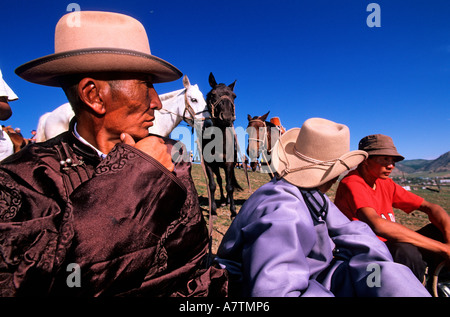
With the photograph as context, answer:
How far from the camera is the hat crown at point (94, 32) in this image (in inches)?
52.4

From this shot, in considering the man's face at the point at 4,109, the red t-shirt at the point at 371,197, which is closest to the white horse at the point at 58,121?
the man's face at the point at 4,109

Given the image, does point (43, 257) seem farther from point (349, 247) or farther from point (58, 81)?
point (349, 247)

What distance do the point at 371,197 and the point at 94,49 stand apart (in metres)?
3.44

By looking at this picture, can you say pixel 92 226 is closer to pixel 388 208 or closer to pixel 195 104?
pixel 388 208

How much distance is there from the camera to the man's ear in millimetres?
1332

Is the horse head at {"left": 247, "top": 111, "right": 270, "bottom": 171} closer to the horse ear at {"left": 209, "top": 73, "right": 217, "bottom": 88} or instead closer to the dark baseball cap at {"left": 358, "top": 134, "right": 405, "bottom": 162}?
the horse ear at {"left": 209, "top": 73, "right": 217, "bottom": 88}

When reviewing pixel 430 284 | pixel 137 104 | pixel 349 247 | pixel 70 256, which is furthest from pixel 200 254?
pixel 430 284

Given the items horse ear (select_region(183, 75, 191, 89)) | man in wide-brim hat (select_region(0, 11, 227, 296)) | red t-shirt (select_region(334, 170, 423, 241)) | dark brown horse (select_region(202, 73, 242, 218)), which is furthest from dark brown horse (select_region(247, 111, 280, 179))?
man in wide-brim hat (select_region(0, 11, 227, 296))

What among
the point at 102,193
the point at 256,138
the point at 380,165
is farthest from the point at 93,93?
the point at 256,138

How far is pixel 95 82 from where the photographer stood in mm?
1361

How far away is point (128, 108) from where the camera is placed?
4.59 ft

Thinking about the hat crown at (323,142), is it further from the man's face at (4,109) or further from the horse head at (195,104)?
the horse head at (195,104)

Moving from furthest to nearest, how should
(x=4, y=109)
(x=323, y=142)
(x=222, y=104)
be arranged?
(x=222, y=104) < (x=4, y=109) < (x=323, y=142)

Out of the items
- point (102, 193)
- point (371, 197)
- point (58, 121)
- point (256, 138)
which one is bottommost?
point (371, 197)
